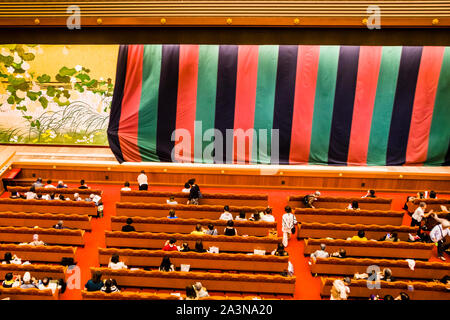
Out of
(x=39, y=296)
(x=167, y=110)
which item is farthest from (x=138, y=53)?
(x=39, y=296)

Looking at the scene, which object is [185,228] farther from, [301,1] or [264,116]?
[301,1]

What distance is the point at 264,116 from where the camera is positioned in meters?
9.80

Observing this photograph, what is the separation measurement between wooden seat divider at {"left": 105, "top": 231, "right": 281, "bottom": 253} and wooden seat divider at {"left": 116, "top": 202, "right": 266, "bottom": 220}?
3.59ft

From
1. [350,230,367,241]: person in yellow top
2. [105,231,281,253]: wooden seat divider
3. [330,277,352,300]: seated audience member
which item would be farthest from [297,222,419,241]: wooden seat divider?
[330,277,352,300]: seated audience member

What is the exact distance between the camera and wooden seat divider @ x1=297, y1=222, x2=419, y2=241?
729cm

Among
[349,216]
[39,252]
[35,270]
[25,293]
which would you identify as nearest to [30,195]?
[39,252]

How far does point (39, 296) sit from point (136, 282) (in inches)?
57.6

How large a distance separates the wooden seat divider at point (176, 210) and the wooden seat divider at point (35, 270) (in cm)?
222

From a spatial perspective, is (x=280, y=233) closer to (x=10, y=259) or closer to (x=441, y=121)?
(x=10, y=259)

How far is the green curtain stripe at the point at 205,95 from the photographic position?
31.4 ft

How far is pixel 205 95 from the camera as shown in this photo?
32.1ft

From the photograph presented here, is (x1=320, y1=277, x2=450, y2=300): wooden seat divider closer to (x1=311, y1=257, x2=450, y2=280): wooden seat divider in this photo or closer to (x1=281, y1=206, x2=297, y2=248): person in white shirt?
(x1=311, y1=257, x2=450, y2=280): wooden seat divider

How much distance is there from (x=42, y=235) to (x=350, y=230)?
6.26 metres

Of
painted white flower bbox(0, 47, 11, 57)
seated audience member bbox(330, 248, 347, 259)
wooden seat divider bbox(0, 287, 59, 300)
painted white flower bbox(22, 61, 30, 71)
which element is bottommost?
wooden seat divider bbox(0, 287, 59, 300)
